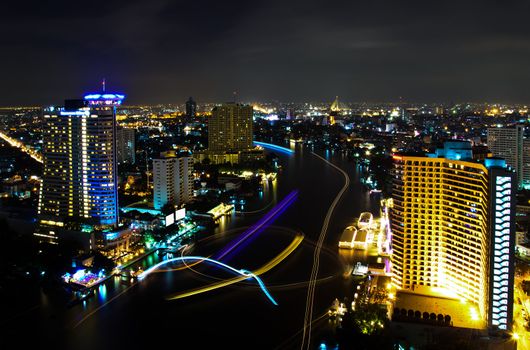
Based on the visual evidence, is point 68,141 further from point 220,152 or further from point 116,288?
point 220,152

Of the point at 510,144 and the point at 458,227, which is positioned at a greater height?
the point at 510,144

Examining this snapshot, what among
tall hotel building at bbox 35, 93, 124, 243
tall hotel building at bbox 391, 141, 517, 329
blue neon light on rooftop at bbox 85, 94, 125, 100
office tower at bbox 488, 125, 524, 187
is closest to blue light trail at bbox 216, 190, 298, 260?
tall hotel building at bbox 35, 93, 124, 243

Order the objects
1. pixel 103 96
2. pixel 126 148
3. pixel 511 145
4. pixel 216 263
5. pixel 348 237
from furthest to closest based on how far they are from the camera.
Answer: pixel 126 148 < pixel 511 145 < pixel 103 96 < pixel 348 237 < pixel 216 263

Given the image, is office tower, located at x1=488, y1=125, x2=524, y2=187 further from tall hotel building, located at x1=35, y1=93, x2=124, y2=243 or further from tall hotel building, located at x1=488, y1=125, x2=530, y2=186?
tall hotel building, located at x1=35, y1=93, x2=124, y2=243

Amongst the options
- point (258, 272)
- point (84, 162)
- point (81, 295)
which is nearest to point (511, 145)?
point (258, 272)

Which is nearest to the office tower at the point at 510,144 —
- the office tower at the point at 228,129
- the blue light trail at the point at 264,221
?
the blue light trail at the point at 264,221

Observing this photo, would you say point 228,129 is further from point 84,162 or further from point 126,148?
point 84,162
